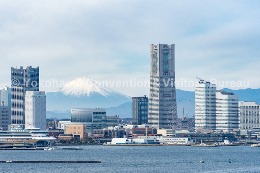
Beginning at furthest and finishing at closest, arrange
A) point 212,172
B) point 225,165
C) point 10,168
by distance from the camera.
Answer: point 225,165 < point 10,168 < point 212,172

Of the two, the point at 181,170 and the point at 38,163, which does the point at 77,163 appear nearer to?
the point at 38,163

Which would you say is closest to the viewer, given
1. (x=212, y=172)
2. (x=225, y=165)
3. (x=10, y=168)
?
(x=212, y=172)

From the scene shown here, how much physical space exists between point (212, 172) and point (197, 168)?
13082 mm

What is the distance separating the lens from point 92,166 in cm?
15588

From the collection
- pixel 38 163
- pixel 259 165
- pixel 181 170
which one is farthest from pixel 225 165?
pixel 38 163

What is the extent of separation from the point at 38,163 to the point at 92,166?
51.2 ft

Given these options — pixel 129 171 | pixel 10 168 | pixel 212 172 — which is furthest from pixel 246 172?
pixel 10 168

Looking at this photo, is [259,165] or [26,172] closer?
[26,172]

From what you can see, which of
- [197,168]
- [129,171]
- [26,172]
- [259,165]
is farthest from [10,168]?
[259,165]

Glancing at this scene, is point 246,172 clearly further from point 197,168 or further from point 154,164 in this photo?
point 154,164

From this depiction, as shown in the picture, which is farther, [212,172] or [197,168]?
[197,168]

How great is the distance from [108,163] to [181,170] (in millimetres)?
24970

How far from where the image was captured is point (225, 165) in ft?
537

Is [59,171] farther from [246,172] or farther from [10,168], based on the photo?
[246,172]
